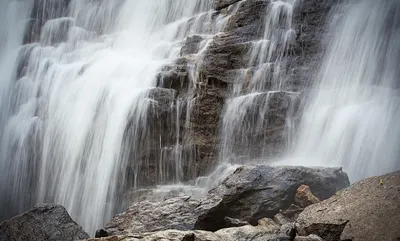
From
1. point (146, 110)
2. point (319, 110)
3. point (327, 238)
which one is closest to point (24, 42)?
point (146, 110)

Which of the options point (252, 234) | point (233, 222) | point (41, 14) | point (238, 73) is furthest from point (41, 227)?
point (41, 14)

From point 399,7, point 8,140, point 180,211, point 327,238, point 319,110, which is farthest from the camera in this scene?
point 8,140

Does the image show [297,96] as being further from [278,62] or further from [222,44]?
[222,44]

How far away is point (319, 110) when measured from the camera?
38.0 feet

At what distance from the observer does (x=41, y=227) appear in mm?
7992

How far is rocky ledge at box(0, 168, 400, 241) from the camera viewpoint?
248 inches

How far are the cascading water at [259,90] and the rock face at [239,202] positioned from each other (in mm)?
3447

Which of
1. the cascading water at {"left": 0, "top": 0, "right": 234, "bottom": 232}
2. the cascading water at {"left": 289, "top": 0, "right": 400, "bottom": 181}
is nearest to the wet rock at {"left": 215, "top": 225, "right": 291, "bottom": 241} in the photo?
the cascading water at {"left": 289, "top": 0, "right": 400, "bottom": 181}

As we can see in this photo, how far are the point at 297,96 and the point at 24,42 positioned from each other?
726 inches

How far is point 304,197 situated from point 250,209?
1069 mm

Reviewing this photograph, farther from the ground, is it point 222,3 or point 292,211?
point 222,3

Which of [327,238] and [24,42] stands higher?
[24,42]

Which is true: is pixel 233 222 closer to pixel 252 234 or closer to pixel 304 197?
pixel 252 234

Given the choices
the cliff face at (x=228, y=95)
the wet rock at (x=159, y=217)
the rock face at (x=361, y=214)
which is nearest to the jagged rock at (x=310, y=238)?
the rock face at (x=361, y=214)
